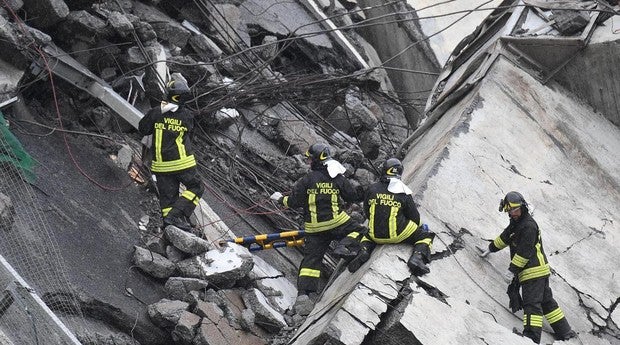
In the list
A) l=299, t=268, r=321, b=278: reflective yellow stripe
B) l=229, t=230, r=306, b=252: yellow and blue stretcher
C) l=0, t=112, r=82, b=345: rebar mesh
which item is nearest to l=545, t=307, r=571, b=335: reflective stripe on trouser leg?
l=299, t=268, r=321, b=278: reflective yellow stripe

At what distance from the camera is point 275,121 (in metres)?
14.0

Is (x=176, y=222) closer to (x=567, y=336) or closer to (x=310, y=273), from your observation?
(x=310, y=273)

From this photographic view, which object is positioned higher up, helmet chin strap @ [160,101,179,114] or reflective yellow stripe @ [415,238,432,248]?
helmet chin strap @ [160,101,179,114]

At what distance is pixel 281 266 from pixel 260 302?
1486mm

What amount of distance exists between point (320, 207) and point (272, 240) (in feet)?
3.14

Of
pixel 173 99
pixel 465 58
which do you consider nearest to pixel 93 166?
pixel 173 99

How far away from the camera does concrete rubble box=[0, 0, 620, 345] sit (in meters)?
9.88

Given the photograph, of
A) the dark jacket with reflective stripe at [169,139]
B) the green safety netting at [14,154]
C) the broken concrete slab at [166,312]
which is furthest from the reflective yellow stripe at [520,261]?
the green safety netting at [14,154]

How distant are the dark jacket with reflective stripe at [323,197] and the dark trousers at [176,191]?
3.05 ft

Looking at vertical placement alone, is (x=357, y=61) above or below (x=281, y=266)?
above

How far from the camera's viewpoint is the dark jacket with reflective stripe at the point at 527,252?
9680 mm

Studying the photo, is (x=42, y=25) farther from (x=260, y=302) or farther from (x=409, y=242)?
(x=409, y=242)

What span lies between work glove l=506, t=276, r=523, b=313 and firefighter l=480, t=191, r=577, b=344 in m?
0.05

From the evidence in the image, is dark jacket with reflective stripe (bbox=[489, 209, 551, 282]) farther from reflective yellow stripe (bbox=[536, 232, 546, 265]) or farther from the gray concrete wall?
the gray concrete wall
